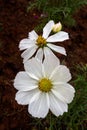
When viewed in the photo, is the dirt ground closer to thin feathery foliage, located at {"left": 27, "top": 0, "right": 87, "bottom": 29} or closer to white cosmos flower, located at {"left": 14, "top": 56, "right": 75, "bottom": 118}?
thin feathery foliage, located at {"left": 27, "top": 0, "right": 87, "bottom": 29}

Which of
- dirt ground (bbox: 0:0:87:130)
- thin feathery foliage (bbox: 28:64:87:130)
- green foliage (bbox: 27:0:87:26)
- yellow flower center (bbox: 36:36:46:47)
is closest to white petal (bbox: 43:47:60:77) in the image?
yellow flower center (bbox: 36:36:46:47)

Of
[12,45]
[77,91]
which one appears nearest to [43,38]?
[77,91]

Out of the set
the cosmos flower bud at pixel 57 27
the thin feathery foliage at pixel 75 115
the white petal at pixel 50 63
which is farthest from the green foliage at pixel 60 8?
the white petal at pixel 50 63

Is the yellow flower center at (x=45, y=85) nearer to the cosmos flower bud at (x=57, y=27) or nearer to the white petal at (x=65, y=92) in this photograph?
the white petal at (x=65, y=92)

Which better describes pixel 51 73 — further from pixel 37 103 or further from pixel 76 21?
pixel 76 21

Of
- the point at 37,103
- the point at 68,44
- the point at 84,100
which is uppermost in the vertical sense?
the point at 37,103

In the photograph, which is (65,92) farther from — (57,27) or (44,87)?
(57,27)
